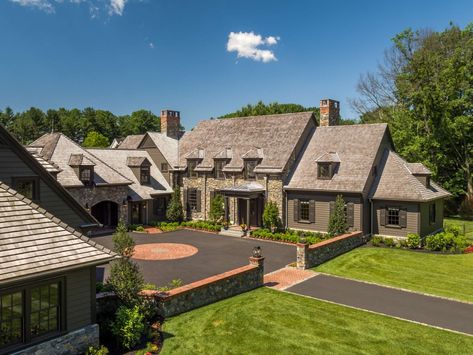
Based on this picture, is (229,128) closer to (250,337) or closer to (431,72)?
(431,72)

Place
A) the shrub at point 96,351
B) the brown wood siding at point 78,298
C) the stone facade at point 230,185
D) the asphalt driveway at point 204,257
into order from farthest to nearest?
the stone facade at point 230,185
the asphalt driveway at point 204,257
the brown wood siding at point 78,298
the shrub at point 96,351

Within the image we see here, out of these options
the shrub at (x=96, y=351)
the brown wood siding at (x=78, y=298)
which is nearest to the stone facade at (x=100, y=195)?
the brown wood siding at (x=78, y=298)

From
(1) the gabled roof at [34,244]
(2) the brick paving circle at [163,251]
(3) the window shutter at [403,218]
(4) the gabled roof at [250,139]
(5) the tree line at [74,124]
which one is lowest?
(2) the brick paving circle at [163,251]

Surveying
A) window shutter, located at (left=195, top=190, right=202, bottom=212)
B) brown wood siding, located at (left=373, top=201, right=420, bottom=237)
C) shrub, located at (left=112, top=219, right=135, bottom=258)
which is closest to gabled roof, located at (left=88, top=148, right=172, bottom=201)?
window shutter, located at (left=195, top=190, right=202, bottom=212)

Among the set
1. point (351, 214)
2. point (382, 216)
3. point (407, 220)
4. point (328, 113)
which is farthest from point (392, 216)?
point (328, 113)

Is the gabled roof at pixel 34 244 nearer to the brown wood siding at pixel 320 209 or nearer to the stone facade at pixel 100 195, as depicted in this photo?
the stone facade at pixel 100 195

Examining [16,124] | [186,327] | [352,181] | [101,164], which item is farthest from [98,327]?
[16,124]

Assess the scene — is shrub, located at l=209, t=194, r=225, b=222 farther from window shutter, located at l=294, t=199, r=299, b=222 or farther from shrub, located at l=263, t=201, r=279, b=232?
window shutter, located at l=294, t=199, r=299, b=222
